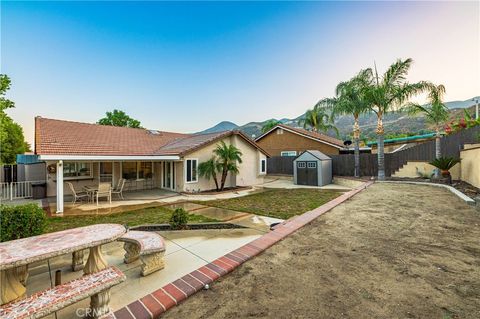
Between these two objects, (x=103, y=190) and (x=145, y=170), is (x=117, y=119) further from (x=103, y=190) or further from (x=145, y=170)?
(x=103, y=190)

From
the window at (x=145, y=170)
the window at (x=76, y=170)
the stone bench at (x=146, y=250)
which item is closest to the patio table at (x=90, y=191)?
the window at (x=76, y=170)

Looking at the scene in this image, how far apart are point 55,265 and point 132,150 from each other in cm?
912

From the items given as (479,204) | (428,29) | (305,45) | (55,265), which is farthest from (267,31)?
(55,265)

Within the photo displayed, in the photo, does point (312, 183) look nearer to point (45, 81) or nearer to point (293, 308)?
point (293, 308)

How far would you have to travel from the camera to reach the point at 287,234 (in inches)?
183

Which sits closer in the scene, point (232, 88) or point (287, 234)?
point (287, 234)

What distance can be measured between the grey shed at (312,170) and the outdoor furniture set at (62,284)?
560 inches

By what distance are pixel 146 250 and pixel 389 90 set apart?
17394 millimetres

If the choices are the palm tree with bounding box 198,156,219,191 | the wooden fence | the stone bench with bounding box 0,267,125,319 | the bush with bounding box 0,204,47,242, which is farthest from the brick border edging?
the wooden fence

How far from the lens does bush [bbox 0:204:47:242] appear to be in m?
3.57

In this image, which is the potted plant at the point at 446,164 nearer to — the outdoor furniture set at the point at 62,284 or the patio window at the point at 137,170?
the outdoor furniture set at the point at 62,284

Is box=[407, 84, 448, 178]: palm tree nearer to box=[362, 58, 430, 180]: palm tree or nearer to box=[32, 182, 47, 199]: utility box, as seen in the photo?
box=[362, 58, 430, 180]: palm tree

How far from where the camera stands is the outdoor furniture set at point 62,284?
182 centimetres

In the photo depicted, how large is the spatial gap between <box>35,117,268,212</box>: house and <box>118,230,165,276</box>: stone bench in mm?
6918
